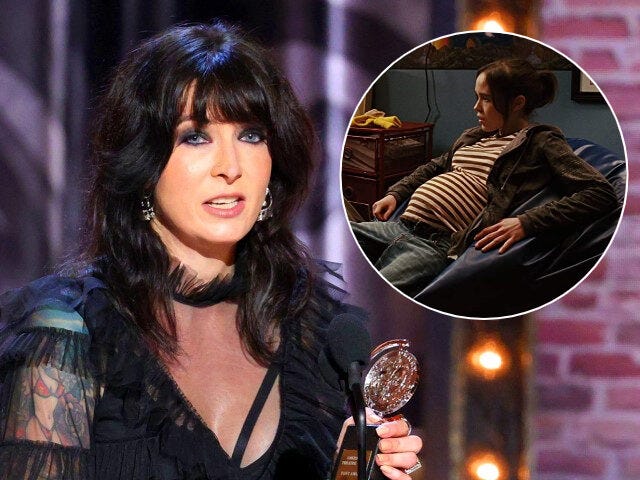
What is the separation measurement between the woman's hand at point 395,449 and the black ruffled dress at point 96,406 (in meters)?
0.23

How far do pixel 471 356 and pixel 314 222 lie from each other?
0.60m

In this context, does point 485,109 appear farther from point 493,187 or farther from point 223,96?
point 223,96

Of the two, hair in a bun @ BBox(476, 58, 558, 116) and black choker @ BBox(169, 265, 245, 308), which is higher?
hair in a bun @ BBox(476, 58, 558, 116)

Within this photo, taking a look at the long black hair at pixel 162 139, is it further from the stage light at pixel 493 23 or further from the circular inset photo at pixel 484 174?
the stage light at pixel 493 23

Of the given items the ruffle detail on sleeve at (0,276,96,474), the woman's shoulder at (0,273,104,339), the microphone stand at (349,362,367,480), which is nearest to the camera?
the microphone stand at (349,362,367,480)

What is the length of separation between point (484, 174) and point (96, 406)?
1310 millimetres

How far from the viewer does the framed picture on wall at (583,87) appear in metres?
2.50

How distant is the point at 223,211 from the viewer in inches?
71.4

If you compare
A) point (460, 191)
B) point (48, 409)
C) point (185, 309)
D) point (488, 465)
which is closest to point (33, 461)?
point (48, 409)

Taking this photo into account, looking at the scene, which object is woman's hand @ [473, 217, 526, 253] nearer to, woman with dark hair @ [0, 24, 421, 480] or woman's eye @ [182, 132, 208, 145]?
woman with dark hair @ [0, 24, 421, 480]

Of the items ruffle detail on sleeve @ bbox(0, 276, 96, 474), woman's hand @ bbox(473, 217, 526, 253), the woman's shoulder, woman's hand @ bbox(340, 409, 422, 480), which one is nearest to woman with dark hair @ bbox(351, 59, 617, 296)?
woman's hand @ bbox(473, 217, 526, 253)

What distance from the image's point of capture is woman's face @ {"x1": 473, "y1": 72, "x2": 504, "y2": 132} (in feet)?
8.24

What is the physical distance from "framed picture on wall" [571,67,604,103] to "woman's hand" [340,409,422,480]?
1.22m

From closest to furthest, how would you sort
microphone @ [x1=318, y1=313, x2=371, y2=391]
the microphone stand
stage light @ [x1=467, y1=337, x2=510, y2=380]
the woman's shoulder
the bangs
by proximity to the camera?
the microphone stand → microphone @ [x1=318, y1=313, x2=371, y2=391] → the woman's shoulder → the bangs → stage light @ [x1=467, y1=337, x2=510, y2=380]
